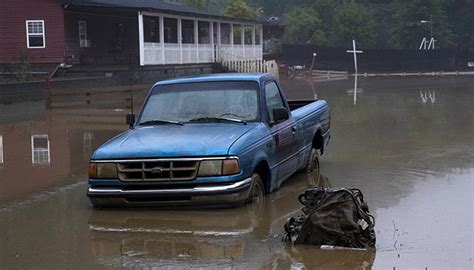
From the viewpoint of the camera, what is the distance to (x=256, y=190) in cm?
841

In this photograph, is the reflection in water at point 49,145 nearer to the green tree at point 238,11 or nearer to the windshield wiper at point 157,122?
the windshield wiper at point 157,122

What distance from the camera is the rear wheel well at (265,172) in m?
8.55

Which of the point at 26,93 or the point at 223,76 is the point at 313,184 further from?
the point at 26,93

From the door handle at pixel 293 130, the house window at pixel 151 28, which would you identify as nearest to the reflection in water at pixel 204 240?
→ the door handle at pixel 293 130

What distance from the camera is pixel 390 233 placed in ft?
24.0

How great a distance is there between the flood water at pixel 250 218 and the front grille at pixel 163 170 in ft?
1.52

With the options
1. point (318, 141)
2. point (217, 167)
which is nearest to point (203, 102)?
point (217, 167)

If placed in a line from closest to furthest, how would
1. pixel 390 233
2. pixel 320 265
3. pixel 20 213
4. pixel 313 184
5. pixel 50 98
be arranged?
pixel 320 265 → pixel 390 233 → pixel 20 213 → pixel 313 184 → pixel 50 98

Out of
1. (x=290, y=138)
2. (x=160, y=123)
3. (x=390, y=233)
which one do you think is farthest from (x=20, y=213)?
(x=390, y=233)

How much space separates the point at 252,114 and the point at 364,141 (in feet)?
21.3

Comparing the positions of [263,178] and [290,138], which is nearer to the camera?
[263,178]

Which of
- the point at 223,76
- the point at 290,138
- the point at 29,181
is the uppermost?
the point at 223,76

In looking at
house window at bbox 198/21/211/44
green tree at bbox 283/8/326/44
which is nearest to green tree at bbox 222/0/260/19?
green tree at bbox 283/8/326/44

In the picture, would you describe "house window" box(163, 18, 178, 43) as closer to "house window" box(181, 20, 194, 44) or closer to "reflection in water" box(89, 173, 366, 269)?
"house window" box(181, 20, 194, 44)
